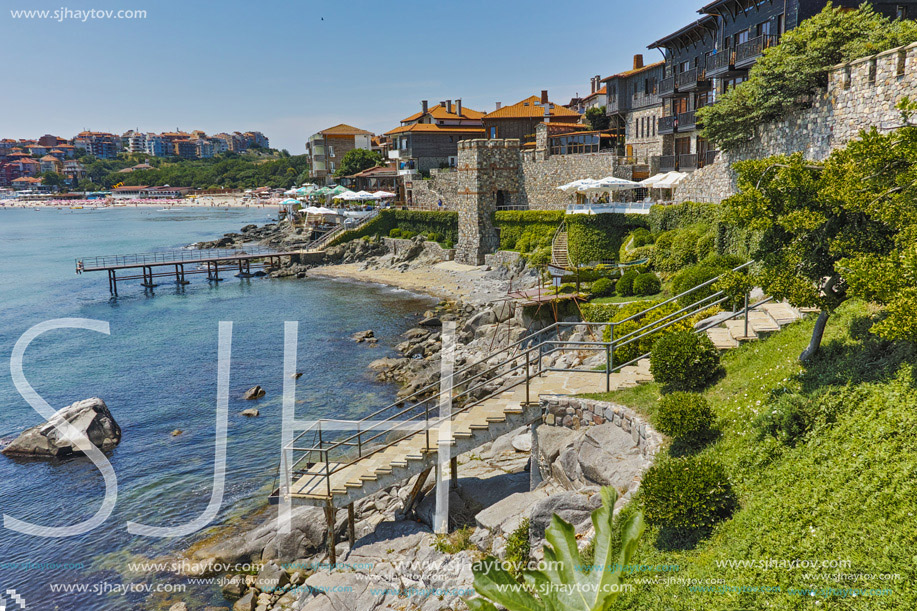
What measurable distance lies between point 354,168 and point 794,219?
95.4m

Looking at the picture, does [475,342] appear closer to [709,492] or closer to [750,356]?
[750,356]

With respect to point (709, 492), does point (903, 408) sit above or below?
above

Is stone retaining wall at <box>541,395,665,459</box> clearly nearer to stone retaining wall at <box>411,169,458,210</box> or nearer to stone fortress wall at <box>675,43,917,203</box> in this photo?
stone fortress wall at <box>675,43,917,203</box>

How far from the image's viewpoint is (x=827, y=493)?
793 centimetres

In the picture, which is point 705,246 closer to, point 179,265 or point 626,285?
point 626,285

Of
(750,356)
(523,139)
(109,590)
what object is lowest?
(109,590)

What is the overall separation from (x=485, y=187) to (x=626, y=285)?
93.3ft

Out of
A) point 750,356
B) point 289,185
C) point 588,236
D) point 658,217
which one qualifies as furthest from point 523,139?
point 289,185

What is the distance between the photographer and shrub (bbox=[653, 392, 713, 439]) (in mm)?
10742

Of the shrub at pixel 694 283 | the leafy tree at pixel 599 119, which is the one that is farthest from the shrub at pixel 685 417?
the leafy tree at pixel 599 119

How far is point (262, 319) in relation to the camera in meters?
44.8

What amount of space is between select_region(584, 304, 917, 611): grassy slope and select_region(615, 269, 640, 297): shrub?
50.6 feet

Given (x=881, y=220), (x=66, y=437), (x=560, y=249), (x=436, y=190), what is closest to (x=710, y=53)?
(x=560, y=249)

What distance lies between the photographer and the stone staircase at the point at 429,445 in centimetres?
1342
